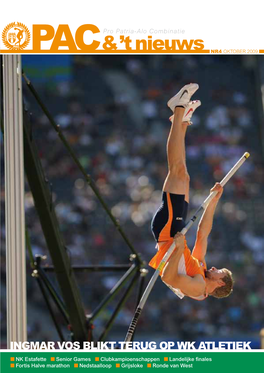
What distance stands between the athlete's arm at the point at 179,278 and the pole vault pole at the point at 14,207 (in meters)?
1.19

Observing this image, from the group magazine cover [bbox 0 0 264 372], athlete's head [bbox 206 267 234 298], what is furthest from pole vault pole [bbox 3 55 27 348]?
athlete's head [bbox 206 267 234 298]

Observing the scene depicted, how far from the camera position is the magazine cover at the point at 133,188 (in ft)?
17.6

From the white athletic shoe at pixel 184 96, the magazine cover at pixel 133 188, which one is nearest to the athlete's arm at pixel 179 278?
the magazine cover at pixel 133 188

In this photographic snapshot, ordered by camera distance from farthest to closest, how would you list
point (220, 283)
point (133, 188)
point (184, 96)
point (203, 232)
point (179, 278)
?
point (133, 188) → point (203, 232) → point (220, 283) → point (184, 96) → point (179, 278)

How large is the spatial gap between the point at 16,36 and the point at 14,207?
1.56 meters

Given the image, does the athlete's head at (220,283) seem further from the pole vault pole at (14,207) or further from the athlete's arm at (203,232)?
the pole vault pole at (14,207)

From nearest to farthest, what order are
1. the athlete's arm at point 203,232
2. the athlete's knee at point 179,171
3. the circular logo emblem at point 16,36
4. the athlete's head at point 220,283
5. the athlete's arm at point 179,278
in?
the athlete's arm at point 179,278 < the circular logo emblem at point 16,36 < the athlete's knee at point 179,171 < the athlete's head at point 220,283 < the athlete's arm at point 203,232

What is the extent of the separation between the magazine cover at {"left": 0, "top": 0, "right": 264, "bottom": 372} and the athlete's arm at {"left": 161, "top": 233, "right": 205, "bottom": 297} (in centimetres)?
1

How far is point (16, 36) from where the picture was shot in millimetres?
5684

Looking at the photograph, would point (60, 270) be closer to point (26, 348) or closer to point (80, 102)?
point (26, 348)

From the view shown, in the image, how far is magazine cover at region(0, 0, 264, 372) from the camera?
5352 millimetres

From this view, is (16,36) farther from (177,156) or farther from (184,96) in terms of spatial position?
(177,156)
